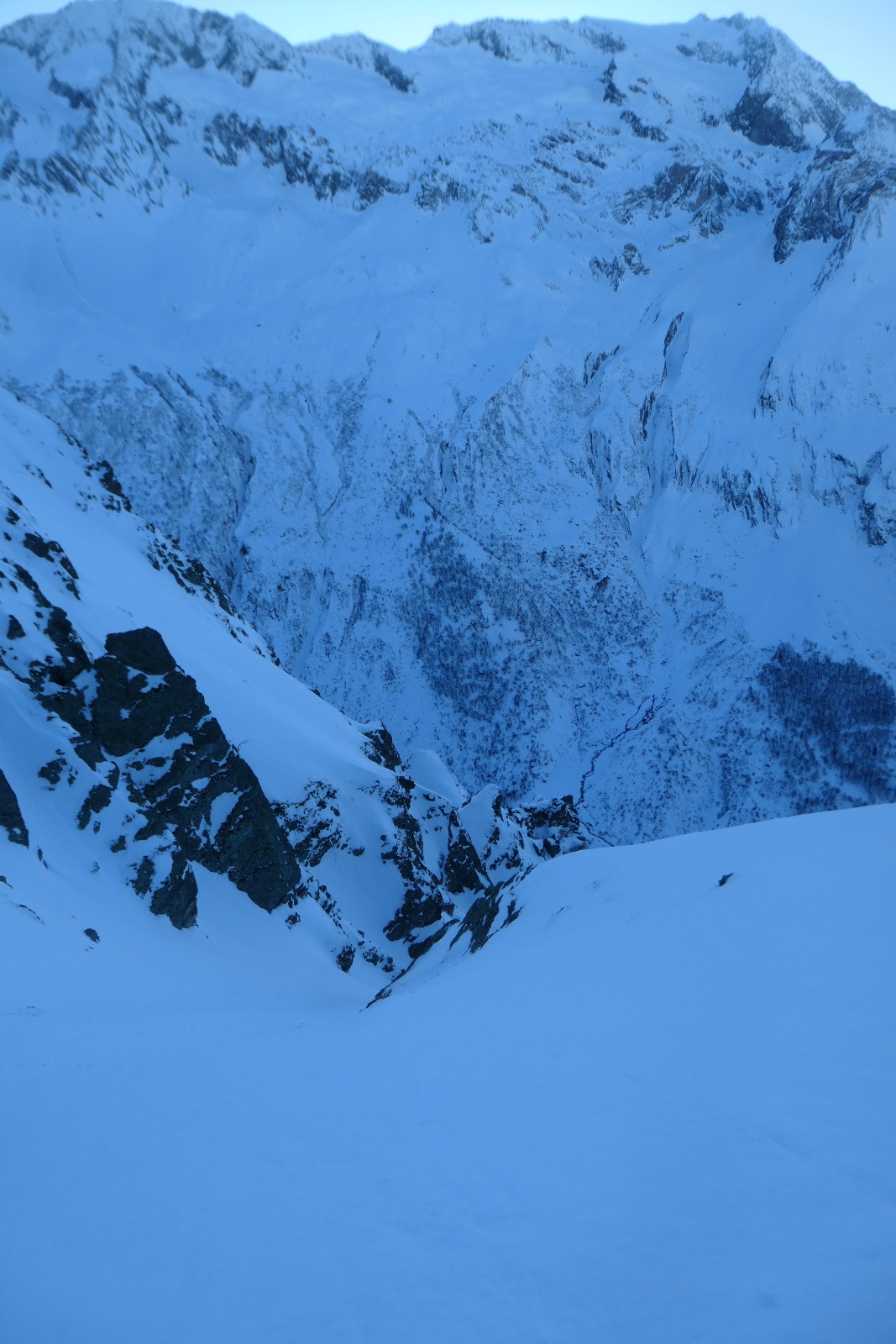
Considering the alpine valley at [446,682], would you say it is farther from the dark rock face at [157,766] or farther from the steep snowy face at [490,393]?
the steep snowy face at [490,393]

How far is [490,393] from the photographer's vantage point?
68438mm

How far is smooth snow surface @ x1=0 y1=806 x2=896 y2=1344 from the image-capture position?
4.38 meters

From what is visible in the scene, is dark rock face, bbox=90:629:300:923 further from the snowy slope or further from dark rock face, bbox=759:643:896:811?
Result: dark rock face, bbox=759:643:896:811

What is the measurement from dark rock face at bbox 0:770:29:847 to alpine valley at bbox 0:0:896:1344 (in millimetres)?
107

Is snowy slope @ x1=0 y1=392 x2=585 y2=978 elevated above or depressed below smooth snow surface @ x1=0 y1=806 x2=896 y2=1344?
below

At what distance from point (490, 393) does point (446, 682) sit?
95.1 ft

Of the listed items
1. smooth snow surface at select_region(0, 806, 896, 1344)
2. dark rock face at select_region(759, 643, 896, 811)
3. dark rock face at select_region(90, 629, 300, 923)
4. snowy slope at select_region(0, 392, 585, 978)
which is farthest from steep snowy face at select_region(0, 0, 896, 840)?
smooth snow surface at select_region(0, 806, 896, 1344)

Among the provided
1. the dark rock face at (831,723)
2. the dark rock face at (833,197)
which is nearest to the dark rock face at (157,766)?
the dark rock face at (831,723)

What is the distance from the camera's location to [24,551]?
2097 centimetres

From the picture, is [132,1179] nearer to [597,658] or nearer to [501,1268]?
[501,1268]

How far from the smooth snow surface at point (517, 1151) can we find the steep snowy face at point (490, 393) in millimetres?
41358

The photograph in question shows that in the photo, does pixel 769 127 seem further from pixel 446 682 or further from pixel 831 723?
pixel 446 682

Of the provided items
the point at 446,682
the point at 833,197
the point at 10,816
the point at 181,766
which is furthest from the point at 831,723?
the point at 833,197

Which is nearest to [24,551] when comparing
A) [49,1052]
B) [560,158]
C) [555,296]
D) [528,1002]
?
[49,1052]
